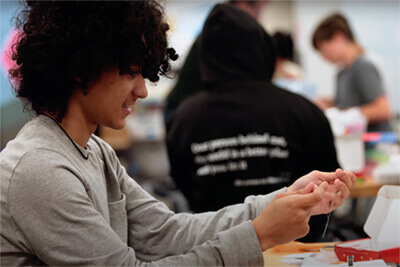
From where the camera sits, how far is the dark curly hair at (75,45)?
0.92 meters

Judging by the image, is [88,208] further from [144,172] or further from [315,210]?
[144,172]

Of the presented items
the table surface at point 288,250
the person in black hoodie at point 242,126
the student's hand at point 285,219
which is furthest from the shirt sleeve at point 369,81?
the student's hand at point 285,219

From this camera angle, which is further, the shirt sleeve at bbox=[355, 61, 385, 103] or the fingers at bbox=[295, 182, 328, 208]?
the shirt sleeve at bbox=[355, 61, 385, 103]

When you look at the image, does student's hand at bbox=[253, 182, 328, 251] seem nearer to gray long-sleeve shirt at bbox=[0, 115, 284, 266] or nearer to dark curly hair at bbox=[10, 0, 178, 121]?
gray long-sleeve shirt at bbox=[0, 115, 284, 266]

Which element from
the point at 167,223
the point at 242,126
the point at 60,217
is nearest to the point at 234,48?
the point at 242,126

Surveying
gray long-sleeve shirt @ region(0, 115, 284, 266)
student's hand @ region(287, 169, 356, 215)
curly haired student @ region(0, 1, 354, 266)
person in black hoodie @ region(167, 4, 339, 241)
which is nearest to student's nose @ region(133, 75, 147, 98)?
curly haired student @ region(0, 1, 354, 266)

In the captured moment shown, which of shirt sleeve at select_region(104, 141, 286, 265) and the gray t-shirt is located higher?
the gray t-shirt

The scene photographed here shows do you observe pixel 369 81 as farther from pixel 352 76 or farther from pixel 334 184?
pixel 334 184

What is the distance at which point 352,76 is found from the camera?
3344 mm

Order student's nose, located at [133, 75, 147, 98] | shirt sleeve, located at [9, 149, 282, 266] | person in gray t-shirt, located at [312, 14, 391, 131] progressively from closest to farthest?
shirt sleeve, located at [9, 149, 282, 266]
student's nose, located at [133, 75, 147, 98]
person in gray t-shirt, located at [312, 14, 391, 131]

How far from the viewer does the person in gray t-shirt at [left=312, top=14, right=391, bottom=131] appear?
3.23 m

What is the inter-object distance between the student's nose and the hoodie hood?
83 cm

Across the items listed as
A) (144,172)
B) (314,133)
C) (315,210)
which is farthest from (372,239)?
(144,172)

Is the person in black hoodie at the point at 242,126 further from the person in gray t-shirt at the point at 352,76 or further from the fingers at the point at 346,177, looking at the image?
the person in gray t-shirt at the point at 352,76
